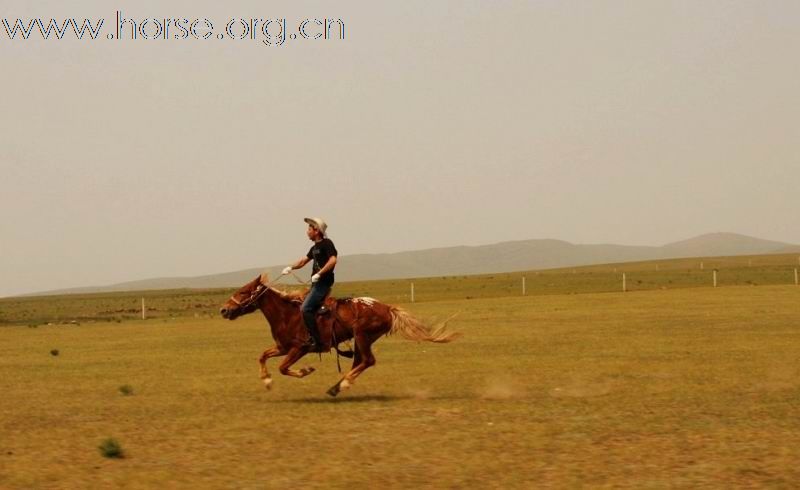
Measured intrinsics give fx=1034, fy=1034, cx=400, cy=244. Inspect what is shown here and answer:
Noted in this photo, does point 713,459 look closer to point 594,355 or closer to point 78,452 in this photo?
point 78,452

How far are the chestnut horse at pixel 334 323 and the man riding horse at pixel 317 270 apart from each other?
13 centimetres

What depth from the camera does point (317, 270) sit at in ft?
54.5

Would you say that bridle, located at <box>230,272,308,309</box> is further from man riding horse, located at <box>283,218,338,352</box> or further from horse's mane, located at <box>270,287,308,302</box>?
man riding horse, located at <box>283,218,338,352</box>

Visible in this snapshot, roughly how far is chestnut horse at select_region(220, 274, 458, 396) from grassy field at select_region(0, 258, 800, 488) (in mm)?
725

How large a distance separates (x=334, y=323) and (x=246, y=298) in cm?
Result: 161

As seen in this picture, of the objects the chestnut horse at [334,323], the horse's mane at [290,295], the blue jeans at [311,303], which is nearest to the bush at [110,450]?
the chestnut horse at [334,323]

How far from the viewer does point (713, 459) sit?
1062 cm

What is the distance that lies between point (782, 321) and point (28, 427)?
27139 millimetres

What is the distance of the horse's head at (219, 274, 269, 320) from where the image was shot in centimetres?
1731

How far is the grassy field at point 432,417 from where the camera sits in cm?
1035

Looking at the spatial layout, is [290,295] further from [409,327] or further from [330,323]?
[409,327]

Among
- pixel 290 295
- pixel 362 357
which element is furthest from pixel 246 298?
pixel 362 357

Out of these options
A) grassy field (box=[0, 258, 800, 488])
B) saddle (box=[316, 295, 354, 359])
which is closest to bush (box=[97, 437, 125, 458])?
grassy field (box=[0, 258, 800, 488])

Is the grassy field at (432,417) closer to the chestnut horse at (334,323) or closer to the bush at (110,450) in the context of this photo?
the bush at (110,450)
